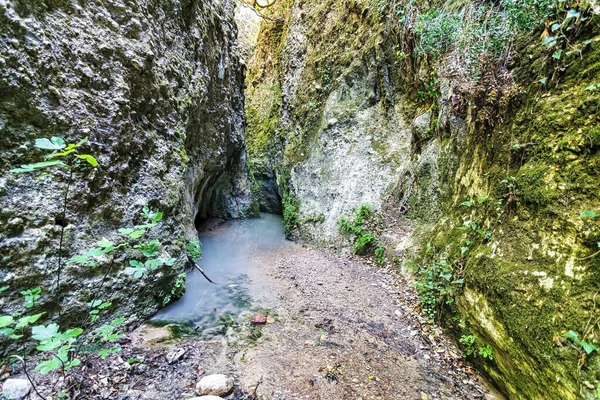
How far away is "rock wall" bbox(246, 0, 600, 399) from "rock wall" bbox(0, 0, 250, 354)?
4.37 metres

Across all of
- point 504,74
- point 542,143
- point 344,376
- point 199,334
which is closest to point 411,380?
point 344,376

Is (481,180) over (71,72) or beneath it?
beneath

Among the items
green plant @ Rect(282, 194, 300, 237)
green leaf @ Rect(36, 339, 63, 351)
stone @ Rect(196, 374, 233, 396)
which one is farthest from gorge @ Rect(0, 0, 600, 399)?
green plant @ Rect(282, 194, 300, 237)

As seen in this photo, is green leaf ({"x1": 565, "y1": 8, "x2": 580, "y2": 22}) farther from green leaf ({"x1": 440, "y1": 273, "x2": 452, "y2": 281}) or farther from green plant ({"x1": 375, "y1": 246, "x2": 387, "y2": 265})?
green plant ({"x1": 375, "y1": 246, "x2": 387, "y2": 265})

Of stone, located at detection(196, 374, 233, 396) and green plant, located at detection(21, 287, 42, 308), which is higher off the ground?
green plant, located at detection(21, 287, 42, 308)

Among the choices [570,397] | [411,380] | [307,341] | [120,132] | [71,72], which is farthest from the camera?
[120,132]

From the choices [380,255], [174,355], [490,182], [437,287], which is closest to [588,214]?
[490,182]

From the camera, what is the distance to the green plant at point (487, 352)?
9.15 feet

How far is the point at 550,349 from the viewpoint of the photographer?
226 centimetres

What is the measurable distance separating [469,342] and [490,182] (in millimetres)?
2033

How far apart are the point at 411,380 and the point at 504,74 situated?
3.95m

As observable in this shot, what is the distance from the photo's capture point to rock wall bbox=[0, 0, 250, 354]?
2.70 m

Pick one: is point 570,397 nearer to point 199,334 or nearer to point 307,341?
point 307,341

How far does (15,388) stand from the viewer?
2.23 metres
